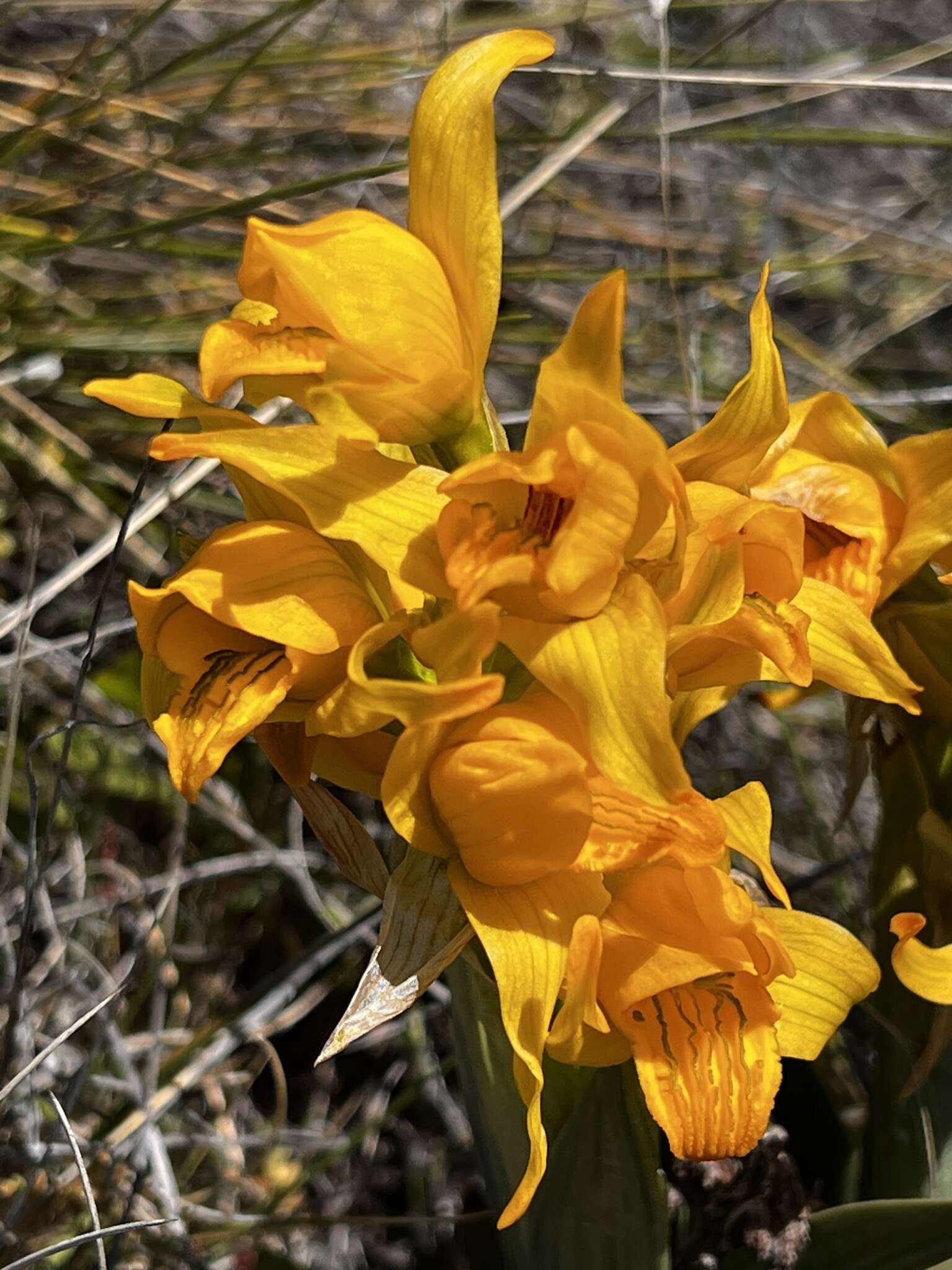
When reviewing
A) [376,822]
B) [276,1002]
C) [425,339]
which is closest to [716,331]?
[376,822]

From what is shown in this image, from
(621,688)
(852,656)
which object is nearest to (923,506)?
(852,656)

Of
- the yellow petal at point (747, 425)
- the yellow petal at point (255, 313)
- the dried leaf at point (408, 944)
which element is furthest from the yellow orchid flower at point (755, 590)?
the yellow petal at point (255, 313)

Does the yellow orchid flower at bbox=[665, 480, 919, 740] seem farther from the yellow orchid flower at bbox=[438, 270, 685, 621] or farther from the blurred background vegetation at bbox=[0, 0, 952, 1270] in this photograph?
the blurred background vegetation at bbox=[0, 0, 952, 1270]

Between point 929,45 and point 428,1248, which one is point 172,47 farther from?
point 428,1248

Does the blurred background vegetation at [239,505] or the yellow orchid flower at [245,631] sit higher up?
the yellow orchid flower at [245,631]

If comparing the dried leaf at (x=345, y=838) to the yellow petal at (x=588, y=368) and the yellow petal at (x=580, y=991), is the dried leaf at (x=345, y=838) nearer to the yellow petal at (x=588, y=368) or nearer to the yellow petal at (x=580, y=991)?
the yellow petal at (x=580, y=991)

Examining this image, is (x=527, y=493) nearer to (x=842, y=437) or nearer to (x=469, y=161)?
(x=469, y=161)

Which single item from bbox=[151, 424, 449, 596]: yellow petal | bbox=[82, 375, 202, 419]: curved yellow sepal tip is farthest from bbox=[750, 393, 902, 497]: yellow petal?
bbox=[82, 375, 202, 419]: curved yellow sepal tip
